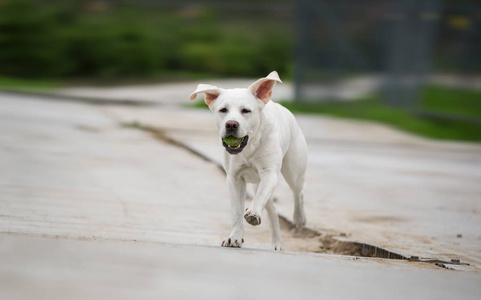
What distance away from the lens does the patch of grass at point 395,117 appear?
1944 centimetres

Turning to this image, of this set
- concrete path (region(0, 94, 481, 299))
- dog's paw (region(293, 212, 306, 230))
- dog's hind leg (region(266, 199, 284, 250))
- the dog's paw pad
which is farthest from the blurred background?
the dog's paw pad

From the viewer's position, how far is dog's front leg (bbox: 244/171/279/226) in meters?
6.73

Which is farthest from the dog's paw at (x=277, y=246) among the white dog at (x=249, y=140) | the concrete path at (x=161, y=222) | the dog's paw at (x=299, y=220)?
the dog's paw at (x=299, y=220)

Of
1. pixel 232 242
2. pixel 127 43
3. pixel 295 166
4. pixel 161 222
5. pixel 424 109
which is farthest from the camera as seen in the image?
pixel 127 43

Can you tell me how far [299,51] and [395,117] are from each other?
12.3 feet

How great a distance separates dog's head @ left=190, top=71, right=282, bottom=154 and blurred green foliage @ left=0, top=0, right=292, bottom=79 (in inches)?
771

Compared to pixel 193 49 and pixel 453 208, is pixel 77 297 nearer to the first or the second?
pixel 453 208

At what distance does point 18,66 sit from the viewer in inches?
1033

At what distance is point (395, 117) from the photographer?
20.5m

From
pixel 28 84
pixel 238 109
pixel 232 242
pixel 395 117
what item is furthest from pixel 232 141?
pixel 28 84

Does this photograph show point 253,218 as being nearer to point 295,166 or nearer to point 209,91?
point 209,91

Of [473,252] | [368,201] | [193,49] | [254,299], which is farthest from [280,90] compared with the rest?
[254,299]

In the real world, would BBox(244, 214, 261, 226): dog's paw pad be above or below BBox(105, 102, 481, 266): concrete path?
below

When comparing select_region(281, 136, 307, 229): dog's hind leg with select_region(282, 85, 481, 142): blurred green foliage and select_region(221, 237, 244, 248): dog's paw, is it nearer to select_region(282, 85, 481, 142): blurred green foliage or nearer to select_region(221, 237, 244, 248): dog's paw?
select_region(221, 237, 244, 248): dog's paw
